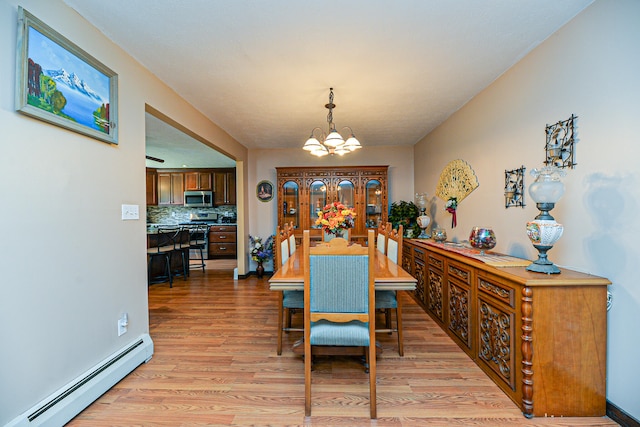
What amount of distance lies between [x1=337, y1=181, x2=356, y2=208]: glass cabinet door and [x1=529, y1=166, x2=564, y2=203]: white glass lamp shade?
3.19 meters

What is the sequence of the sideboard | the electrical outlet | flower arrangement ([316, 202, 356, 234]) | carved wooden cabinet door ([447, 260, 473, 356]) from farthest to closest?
1. flower arrangement ([316, 202, 356, 234])
2. carved wooden cabinet door ([447, 260, 473, 356])
3. the electrical outlet
4. the sideboard

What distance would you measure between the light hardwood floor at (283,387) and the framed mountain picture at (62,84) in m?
1.77

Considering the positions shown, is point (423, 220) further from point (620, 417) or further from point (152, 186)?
point (152, 186)

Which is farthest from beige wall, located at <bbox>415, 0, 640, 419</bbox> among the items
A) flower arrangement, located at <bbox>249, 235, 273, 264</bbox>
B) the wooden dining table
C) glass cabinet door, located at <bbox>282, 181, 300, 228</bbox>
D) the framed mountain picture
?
flower arrangement, located at <bbox>249, 235, 273, 264</bbox>

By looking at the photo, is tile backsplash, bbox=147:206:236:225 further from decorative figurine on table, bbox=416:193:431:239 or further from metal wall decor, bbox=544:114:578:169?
metal wall decor, bbox=544:114:578:169

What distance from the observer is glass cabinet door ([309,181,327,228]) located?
4793mm

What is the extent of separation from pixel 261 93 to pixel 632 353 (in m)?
3.29

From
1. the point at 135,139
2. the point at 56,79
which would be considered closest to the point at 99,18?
the point at 56,79

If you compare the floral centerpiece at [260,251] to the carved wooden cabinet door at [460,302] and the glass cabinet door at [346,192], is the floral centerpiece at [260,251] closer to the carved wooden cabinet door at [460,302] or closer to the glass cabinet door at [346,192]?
the glass cabinet door at [346,192]

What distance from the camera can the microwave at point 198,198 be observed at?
7.28 meters

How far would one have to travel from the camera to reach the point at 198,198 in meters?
7.29

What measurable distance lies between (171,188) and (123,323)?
6.19 metres

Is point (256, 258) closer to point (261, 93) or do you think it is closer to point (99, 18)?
point (261, 93)

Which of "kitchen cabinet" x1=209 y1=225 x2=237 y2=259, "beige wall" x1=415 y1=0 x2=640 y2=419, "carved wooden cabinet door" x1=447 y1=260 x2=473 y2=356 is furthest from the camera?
"kitchen cabinet" x1=209 y1=225 x2=237 y2=259
